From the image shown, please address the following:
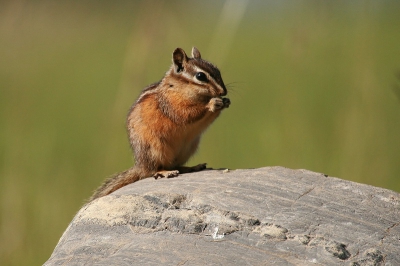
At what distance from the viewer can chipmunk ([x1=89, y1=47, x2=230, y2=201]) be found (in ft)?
19.9

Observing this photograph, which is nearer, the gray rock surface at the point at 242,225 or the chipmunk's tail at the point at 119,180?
the gray rock surface at the point at 242,225

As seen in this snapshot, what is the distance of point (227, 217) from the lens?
425cm

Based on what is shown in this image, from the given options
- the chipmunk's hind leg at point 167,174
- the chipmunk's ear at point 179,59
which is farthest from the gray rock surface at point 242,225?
the chipmunk's ear at point 179,59

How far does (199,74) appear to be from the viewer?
6117mm

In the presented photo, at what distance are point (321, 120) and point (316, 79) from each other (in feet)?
10.2

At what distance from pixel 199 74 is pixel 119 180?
1.17 meters

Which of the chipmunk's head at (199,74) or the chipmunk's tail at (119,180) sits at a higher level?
the chipmunk's head at (199,74)

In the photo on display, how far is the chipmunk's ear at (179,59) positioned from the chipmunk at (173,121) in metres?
0.01

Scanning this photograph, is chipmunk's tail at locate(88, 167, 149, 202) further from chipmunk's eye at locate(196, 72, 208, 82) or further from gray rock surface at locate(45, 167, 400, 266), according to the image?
gray rock surface at locate(45, 167, 400, 266)

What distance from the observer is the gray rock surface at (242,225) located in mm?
3936

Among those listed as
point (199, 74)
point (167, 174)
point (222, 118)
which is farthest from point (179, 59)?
point (222, 118)

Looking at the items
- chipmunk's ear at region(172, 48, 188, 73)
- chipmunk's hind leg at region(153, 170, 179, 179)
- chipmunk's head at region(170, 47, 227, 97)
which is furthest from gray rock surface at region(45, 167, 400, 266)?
chipmunk's ear at region(172, 48, 188, 73)

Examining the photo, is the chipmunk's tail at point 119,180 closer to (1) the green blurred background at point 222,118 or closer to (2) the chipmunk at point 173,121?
(2) the chipmunk at point 173,121

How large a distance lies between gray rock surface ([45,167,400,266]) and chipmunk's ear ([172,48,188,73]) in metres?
1.72
